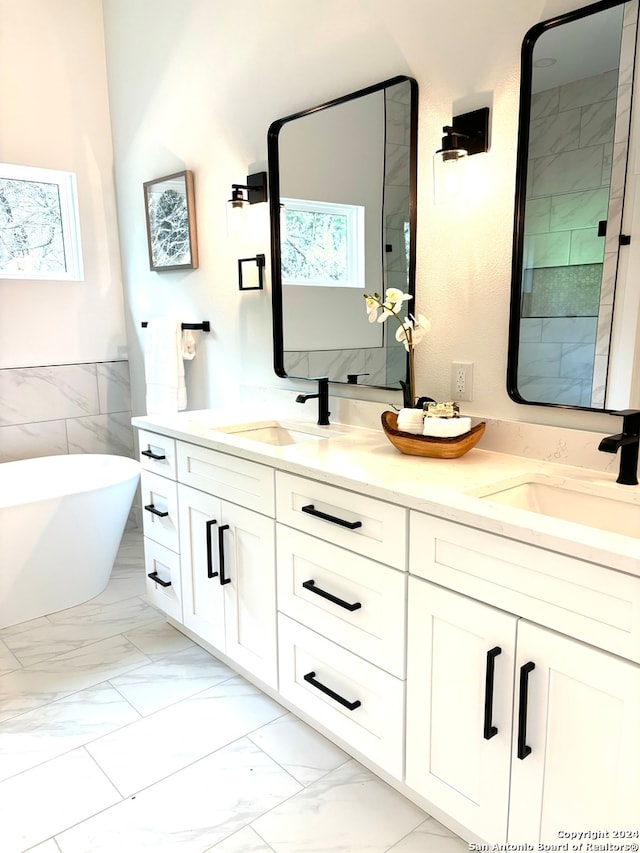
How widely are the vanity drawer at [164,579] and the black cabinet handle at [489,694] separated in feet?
4.72

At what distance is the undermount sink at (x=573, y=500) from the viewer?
1.56 metres

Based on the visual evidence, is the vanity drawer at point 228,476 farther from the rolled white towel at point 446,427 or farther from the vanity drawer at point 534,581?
the vanity drawer at point 534,581

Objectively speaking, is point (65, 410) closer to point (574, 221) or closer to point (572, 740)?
point (574, 221)

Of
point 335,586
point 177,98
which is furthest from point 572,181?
point 177,98

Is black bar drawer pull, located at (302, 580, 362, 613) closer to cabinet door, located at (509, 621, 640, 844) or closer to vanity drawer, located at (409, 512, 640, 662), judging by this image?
vanity drawer, located at (409, 512, 640, 662)

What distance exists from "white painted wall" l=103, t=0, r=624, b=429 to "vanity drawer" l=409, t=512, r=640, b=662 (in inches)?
23.4

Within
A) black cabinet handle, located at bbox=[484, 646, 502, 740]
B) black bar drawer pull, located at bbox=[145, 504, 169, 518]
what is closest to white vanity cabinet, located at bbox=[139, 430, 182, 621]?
black bar drawer pull, located at bbox=[145, 504, 169, 518]

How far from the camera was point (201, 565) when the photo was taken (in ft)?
7.83

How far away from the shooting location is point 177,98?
10.3 ft

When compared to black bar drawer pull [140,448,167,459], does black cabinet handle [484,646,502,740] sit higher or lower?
lower

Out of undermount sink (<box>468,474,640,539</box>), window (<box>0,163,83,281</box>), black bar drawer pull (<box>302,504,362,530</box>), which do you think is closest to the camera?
undermount sink (<box>468,474,640,539</box>)

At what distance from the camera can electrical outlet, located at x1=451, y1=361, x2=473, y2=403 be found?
204 centimetres

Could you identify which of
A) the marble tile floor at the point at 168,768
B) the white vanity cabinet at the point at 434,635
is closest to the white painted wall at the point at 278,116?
the white vanity cabinet at the point at 434,635

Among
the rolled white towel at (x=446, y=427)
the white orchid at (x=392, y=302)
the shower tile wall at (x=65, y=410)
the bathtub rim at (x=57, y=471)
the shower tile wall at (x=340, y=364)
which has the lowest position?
the bathtub rim at (x=57, y=471)
